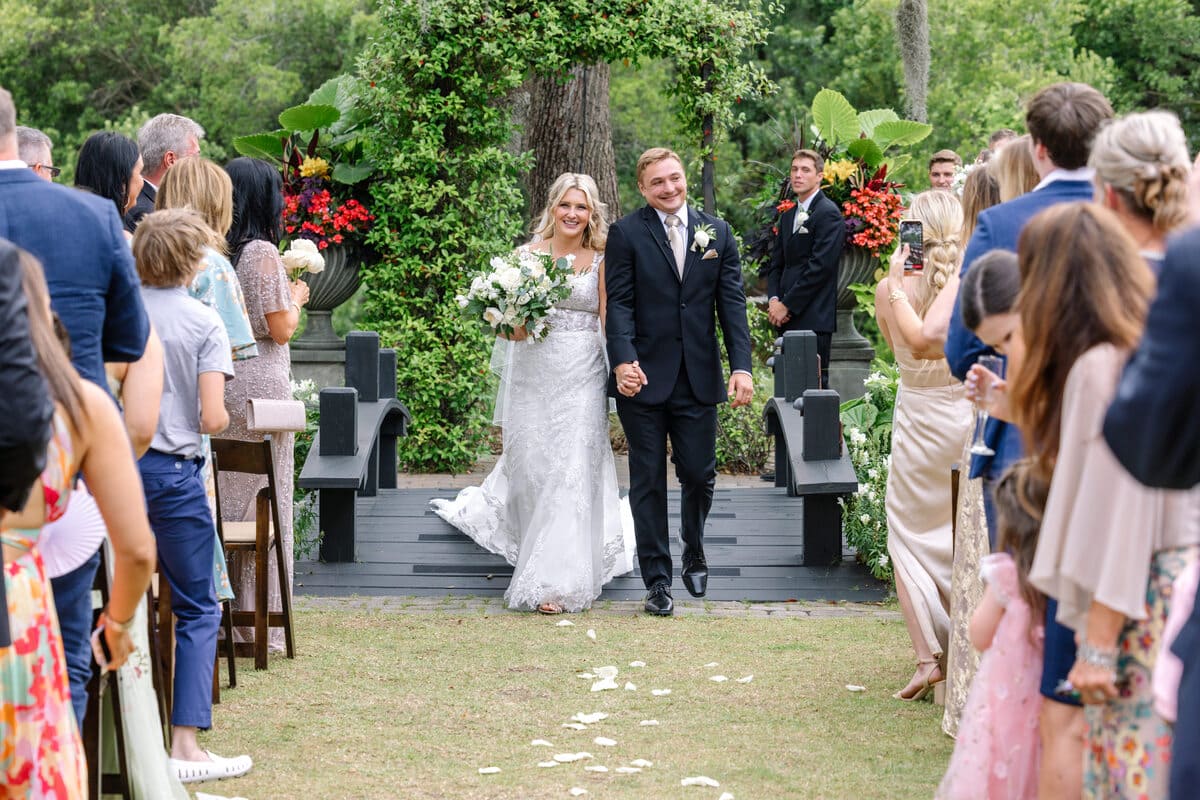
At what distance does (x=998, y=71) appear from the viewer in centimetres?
2345

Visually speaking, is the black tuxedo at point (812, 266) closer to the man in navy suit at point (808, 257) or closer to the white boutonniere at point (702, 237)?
the man in navy suit at point (808, 257)

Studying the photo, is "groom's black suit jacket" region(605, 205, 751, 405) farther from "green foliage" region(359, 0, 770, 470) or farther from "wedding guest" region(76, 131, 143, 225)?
"green foliage" region(359, 0, 770, 470)

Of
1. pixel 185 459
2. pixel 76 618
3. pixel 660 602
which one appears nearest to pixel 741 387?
pixel 660 602

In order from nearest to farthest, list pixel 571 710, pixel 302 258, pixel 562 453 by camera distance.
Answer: pixel 571 710 < pixel 302 258 < pixel 562 453

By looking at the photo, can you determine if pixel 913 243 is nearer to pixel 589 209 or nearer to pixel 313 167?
pixel 589 209

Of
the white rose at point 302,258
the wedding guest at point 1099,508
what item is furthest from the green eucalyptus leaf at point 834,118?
the wedding guest at point 1099,508

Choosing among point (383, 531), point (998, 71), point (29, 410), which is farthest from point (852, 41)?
point (29, 410)

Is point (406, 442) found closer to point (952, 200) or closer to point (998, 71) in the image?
point (952, 200)

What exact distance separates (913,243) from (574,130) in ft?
29.8

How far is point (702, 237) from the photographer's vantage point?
287 inches

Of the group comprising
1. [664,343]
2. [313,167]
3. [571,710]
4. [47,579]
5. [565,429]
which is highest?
[313,167]

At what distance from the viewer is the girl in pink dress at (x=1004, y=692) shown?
11.1 feet

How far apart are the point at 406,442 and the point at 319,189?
6.64 feet

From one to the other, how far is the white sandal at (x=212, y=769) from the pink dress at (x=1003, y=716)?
2348 millimetres
